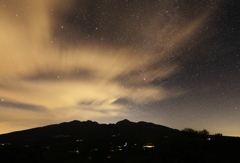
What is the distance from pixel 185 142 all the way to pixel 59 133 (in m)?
133

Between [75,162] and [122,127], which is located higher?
[122,127]

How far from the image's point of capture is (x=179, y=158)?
1377 inches

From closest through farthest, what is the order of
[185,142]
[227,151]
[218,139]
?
1. [227,151]
2. [185,142]
3. [218,139]

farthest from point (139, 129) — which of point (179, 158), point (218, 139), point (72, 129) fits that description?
point (179, 158)

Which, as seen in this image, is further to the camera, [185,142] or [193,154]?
[185,142]

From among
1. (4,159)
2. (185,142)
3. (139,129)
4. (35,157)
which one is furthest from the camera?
(139,129)

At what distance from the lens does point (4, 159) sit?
34.0 metres

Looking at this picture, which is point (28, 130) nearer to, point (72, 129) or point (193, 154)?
point (72, 129)

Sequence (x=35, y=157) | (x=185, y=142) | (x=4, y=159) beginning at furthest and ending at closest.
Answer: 1. (x=185, y=142)
2. (x=35, y=157)
3. (x=4, y=159)

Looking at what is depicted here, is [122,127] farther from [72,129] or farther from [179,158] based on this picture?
[179,158]

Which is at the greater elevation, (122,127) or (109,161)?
(122,127)

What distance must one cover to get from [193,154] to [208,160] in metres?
3.26

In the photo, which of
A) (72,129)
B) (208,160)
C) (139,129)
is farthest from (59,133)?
(208,160)

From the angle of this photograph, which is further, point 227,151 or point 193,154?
point 227,151
